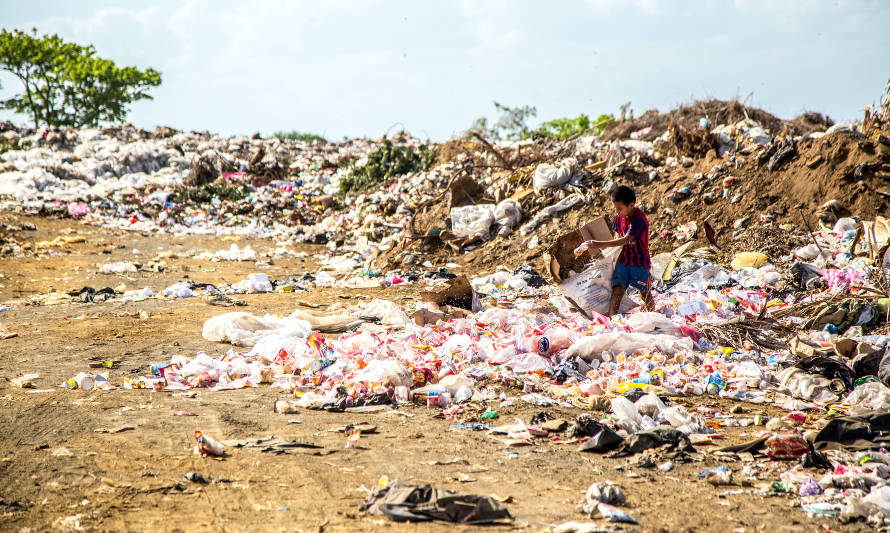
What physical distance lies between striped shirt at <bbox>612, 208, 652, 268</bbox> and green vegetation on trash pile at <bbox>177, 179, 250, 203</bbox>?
463 inches

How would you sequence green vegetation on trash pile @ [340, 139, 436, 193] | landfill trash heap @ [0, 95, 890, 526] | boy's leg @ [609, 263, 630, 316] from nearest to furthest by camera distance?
1. landfill trash heap @ [0, 95, 890, 526]
2. boy's leg @ [609, 263, 630, 316]
3. green vegetation on trash pile @ [340, 139, 436, 193]

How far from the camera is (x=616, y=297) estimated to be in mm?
5188

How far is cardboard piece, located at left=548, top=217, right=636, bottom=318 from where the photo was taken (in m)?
5.18

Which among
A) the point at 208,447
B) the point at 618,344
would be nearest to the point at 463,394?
the point at 618,344

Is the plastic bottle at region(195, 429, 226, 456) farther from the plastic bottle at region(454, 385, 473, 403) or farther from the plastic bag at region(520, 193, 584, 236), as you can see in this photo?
the plastic bag at region(520, 193, 584, 236)

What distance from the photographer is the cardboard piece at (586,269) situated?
518 centimetres

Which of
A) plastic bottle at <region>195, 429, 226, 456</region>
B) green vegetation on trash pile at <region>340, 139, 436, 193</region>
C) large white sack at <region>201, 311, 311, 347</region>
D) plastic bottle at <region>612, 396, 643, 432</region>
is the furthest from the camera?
green vegetation on trash pile at <region>340, 139, 436, 193</region>

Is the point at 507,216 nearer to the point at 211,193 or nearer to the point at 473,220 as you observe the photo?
the point at 473,220

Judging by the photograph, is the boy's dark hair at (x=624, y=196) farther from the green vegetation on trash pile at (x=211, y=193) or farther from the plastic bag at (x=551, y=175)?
the green vegetation on trash pile at (x=211, y=193)

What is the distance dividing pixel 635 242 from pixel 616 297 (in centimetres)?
A: 47

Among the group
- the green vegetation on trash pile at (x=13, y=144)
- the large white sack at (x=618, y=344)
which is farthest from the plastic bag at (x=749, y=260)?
the green vegetation on trash pile at (x=13, y=144)

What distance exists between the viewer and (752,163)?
832cm

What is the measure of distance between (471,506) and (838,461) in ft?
5.52

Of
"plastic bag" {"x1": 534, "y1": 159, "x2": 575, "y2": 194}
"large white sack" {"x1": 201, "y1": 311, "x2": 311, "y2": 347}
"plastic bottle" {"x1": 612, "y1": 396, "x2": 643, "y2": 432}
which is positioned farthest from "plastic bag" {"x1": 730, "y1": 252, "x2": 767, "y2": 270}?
"large white sack" {"x1": 201, "y1": 311, "x2": 311, "y2": 347}
